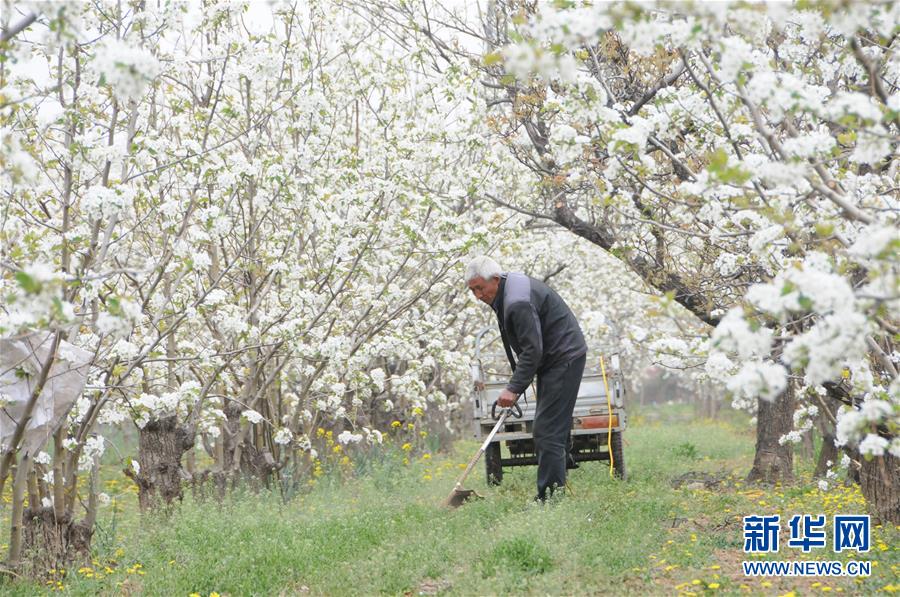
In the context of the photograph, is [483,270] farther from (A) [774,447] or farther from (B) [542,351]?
(A) [774,447]

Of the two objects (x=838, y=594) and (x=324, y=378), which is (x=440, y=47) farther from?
(x=838, y=594)

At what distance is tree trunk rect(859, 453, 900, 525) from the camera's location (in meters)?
6.27

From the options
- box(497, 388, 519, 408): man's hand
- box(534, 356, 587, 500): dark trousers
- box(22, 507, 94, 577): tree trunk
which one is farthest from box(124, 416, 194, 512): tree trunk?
box(534, 356, 587, 500): dark trousers

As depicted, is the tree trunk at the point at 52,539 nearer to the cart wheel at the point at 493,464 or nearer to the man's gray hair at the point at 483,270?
the man's gray hair at the point at 483,270

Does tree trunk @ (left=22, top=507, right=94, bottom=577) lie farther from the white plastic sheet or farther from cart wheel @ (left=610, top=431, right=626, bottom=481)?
cart wheel @ (left=610, top=431, right=626, bottom=481)

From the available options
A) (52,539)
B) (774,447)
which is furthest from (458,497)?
(774,447)

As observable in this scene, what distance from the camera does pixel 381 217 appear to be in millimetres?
9164

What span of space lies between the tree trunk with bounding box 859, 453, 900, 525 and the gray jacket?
240 cm

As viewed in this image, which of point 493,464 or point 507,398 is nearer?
point 507,398

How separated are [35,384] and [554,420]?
13.5 feet

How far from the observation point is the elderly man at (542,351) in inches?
292

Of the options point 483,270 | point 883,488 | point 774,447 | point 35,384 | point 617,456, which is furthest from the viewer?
point 774,447

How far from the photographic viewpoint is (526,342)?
7410 mm

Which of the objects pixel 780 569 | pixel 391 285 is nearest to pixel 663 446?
pixel 391 285
